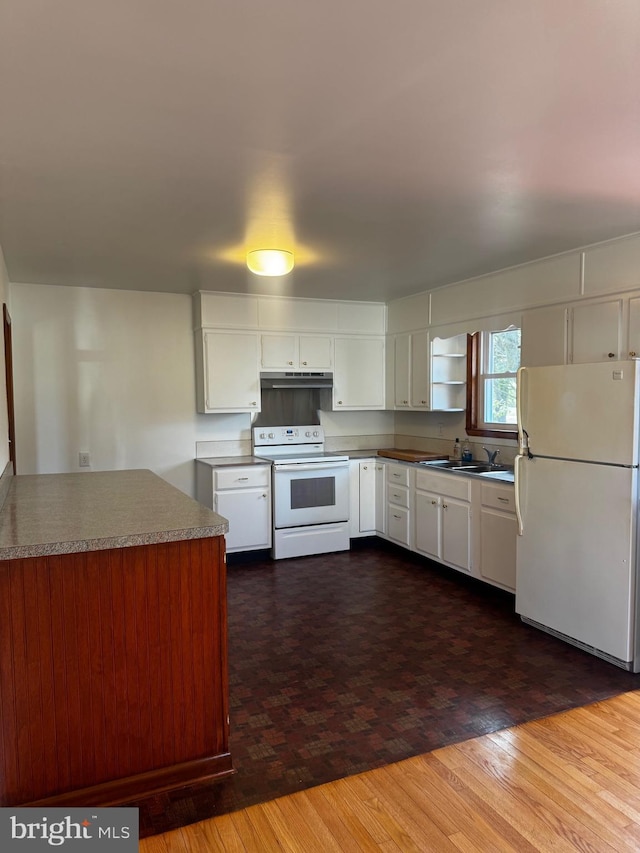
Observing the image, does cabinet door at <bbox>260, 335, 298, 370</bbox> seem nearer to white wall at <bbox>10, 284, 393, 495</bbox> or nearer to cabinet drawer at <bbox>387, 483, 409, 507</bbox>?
white wall at <bbox>10, 284, 393, 495</bbox>

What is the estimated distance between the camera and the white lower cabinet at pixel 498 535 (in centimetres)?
380

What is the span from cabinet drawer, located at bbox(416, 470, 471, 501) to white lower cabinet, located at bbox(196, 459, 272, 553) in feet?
4.24

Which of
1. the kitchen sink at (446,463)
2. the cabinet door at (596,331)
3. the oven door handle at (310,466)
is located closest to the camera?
the cabinet door at (596,331)

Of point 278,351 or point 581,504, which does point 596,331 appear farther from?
point 278,351

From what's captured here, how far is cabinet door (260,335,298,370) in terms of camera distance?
5.16 m

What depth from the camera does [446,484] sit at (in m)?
4.44

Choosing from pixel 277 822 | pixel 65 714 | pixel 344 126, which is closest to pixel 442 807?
pixel 277 822

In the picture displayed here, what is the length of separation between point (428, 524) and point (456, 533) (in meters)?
0.38

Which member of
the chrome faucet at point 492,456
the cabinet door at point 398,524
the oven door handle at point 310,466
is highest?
the chrome faucet at point 492,456

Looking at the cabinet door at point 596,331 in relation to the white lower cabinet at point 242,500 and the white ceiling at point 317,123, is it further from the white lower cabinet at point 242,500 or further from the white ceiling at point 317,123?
the white lower cabinet at point 242,500

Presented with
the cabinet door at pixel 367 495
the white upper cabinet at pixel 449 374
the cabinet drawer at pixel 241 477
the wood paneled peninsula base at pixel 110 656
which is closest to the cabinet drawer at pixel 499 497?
the white upper cabinet at pixel 449 374

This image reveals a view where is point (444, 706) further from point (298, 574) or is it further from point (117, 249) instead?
point (117, 249)

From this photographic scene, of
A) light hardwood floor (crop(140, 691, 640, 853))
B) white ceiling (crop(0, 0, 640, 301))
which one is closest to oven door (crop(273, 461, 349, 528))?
white ceiling (crop(0, 0, 640, 301))

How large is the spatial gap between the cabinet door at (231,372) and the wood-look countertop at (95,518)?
1.91 meters
